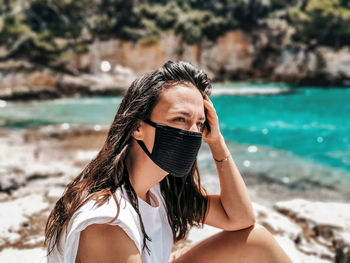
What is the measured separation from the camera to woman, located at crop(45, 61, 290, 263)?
1161 millimetres

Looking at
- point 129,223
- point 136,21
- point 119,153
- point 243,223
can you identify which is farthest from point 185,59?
point 129,223

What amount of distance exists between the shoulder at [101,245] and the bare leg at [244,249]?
0.62 meters

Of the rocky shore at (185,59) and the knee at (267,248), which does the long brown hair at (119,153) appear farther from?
the rocky shore at (185,59)

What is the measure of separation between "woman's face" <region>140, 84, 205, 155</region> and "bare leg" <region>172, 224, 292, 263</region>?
22.0 inches

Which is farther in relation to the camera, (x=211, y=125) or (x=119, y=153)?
(x=211, y=125)

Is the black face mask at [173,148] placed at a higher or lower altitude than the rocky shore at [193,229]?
higher

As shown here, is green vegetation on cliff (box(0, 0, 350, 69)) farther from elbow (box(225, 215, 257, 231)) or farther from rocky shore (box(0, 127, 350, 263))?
elbow (box(225, 215, 257, 231))

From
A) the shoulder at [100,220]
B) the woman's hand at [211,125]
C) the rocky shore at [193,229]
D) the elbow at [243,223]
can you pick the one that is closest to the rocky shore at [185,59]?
the rocky shore at [193,229]

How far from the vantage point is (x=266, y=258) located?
1644 millimetres

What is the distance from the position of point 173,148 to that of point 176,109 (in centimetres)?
17

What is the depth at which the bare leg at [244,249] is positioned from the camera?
1.64 m

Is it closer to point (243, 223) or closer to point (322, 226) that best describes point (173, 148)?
point (243, 223)

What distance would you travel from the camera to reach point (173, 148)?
151 centimetres

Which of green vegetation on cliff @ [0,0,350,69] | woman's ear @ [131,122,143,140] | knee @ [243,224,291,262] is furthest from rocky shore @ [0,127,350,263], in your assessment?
green vegetation on cliff @ [0,0,350,69]
